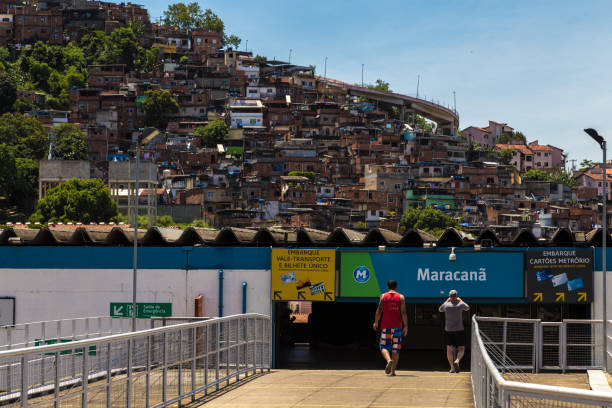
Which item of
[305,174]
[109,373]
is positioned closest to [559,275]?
[109,373]

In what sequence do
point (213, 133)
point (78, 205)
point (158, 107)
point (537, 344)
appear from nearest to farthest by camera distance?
point (537, 344), point (78, 205), point (213, 133), point (158, 107)

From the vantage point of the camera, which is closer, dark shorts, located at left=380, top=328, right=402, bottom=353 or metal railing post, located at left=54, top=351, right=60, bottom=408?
metal railing post, located at left=54, top=351, right=60, bottom=408

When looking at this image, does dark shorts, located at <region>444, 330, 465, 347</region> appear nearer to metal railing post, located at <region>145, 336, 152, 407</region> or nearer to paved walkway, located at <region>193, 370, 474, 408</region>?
paved walkway, located at <region>193, 370, 474, 408</region>

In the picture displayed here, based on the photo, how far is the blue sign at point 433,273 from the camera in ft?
84.8

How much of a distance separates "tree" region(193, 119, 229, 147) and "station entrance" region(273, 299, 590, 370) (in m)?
129

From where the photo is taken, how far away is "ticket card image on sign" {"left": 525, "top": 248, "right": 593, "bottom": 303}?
25.6 meters

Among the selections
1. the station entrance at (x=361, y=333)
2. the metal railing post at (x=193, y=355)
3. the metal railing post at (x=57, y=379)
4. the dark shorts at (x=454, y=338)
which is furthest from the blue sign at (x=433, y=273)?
the metal railing post at (x=57, y=379)

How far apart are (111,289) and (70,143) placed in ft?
440

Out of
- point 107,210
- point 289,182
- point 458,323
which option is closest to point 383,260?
point 458,323

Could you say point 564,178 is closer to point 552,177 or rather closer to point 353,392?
point 552,177

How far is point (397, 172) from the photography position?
498ft

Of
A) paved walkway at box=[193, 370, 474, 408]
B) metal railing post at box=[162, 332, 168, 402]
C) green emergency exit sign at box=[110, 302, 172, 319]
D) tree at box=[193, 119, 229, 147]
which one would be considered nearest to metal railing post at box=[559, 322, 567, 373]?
paved walkway at box=[193, 370, 474, 408]

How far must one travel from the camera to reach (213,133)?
161m

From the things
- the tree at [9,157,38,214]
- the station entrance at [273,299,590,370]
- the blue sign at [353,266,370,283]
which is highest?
the tree at [9,157,38,214]
